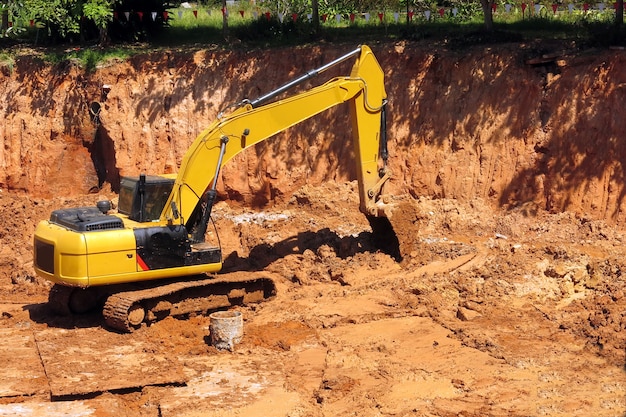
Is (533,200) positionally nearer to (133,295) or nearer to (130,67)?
(133,295)

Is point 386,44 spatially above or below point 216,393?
above

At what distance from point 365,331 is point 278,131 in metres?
Answer: 3.50

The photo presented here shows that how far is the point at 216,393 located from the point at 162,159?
9566 millimetres

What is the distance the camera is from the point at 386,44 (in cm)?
2020

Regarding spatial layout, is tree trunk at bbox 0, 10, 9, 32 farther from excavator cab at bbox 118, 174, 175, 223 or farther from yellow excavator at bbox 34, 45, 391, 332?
excavator cab at bbox 118, 174, 175, 223

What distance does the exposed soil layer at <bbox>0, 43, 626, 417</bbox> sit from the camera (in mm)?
12281

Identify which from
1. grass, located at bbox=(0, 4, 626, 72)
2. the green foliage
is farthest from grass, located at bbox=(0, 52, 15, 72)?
the green foliage

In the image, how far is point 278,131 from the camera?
15680 millimetres

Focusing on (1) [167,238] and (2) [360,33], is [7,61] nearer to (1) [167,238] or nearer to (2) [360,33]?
(2) [360,33]

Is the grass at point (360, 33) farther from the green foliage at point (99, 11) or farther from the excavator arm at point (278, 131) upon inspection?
the excavator arm at point (278, 131)

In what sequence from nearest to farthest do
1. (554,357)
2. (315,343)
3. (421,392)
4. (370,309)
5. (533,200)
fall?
(421,392) → (554,357) → (315,343) → (370,309) → (533,200)

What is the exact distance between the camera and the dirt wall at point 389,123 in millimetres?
17562

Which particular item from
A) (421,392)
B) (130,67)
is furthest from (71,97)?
(421,392)

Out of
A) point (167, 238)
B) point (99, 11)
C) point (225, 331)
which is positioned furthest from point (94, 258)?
point (99, 11)
